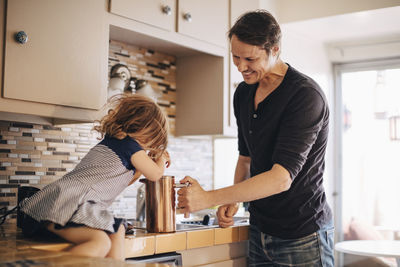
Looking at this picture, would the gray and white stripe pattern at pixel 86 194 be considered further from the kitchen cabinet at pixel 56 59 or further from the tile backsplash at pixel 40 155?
the tile backsplash at pixel 40 155

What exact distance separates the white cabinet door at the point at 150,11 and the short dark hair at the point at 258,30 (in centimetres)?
64

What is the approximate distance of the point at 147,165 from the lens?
1774 mm

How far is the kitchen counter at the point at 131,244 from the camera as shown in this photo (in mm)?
1122

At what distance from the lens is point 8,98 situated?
1.83 metres

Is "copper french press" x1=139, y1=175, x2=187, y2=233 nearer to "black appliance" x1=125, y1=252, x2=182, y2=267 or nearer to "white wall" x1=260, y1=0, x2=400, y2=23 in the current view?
"black appliance" x1=125, y1=252, x2=182, y2=267

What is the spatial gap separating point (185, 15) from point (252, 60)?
2.85 ft

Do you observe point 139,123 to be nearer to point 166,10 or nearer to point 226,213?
point 226,213

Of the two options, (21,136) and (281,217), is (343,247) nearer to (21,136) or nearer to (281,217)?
(281,217)

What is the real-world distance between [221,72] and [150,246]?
1.36 meters

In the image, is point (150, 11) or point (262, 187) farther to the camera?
point (150, 11)

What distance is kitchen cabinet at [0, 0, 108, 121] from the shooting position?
1.85m

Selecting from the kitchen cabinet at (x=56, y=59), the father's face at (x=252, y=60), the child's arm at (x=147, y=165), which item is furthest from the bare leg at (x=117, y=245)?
the father's face at (x=252, y=60)

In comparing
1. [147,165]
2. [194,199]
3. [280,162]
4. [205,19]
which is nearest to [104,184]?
[147,165]

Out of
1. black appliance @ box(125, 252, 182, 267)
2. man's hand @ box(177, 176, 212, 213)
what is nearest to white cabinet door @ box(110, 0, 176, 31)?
man's hand @ box(177, 176, 212, 213)
